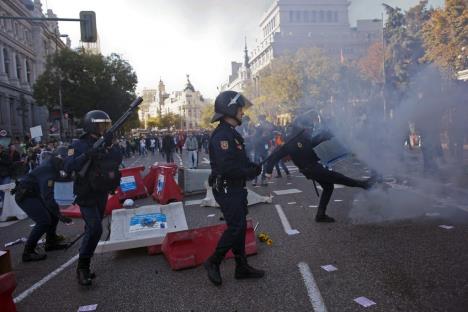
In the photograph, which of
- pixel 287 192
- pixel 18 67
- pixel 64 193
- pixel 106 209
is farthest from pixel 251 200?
pixel 18 67

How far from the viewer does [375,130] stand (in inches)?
375

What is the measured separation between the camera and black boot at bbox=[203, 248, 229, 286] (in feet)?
13.8

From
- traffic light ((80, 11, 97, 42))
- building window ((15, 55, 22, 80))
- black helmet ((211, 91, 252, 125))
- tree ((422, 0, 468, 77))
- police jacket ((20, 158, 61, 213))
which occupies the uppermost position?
building window ((15, 55, 22, 80))

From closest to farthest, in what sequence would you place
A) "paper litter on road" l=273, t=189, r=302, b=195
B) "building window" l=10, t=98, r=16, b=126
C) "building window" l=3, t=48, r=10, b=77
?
"paper litter on road" l=273, t=189, r=302, b=195, "building window" l=3, t=48, r=10, b=77, "building window" l=10, t=98, r=16, b=126

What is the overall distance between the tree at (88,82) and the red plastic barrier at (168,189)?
→ 31887mm

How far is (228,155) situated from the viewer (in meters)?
4.05

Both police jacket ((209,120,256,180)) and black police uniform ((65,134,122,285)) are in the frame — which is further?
black police uniform ((65,134,122,285))

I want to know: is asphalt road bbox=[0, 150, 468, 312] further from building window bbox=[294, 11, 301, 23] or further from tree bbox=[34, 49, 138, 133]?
building window bbox=[294, 11, 301, 23]

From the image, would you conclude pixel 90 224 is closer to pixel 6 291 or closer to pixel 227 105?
pixel 6 291

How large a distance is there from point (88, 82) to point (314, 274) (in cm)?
4051

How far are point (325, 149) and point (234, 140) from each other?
3475 mm

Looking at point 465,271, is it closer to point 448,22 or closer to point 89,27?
point 89,27

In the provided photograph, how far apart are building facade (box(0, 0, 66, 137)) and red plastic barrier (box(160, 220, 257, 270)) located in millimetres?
40358

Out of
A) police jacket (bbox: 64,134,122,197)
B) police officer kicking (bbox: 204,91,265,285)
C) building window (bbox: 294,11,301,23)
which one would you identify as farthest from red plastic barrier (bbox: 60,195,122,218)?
building window (bbox: 294,11,301,23)
